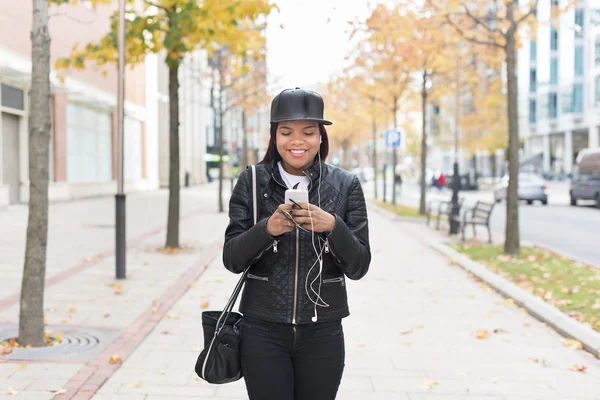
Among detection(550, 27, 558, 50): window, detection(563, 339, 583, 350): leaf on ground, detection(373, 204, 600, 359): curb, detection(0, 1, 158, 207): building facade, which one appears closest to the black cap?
detection(373, 204, 600, 359): curb

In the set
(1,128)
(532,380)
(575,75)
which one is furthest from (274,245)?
→ (575,75)

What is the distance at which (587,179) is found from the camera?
29141 millimetres

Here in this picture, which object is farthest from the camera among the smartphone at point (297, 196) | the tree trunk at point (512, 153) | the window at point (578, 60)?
the window at point (578, 60)

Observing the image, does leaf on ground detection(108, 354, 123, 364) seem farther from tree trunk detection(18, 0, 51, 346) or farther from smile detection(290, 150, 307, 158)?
smile detection(290, 150, 307, 158)

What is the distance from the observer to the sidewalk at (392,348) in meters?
5.07

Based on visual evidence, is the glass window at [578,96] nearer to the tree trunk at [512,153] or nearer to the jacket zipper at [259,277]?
the tree trunk at [512,153]

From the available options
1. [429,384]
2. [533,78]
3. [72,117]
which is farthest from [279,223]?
[533,78]

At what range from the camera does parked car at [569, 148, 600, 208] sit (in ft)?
93.6

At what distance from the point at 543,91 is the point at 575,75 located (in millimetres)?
6626

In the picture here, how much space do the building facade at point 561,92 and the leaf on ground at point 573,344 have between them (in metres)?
51.6

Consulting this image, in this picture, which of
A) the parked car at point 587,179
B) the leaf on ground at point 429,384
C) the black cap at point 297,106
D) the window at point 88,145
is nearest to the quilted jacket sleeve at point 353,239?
the black cap at point 297,106

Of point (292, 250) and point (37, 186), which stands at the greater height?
point (37, 186)

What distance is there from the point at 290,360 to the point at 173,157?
10.8 meters

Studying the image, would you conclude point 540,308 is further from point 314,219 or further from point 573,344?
point 314,219
